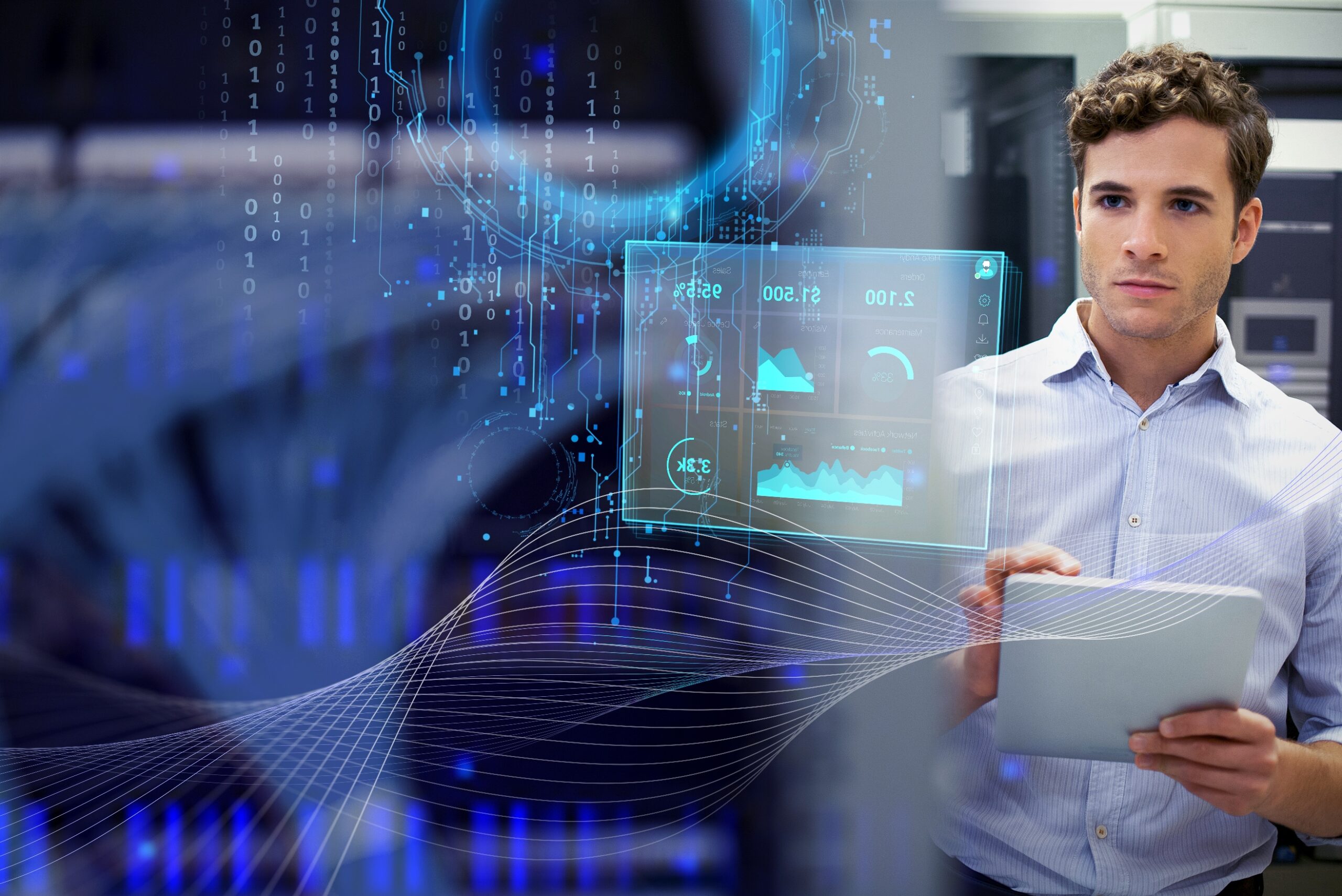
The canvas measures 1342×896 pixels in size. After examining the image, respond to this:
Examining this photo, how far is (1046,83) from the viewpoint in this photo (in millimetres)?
1067

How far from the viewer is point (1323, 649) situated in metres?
1.07

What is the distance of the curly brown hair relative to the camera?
3.31 ft

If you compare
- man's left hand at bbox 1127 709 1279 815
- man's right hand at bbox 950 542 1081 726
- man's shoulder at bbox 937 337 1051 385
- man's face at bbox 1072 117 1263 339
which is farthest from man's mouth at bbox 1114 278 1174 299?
man's left hand at bbox 1127 709 1279 815

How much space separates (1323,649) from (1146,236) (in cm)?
54

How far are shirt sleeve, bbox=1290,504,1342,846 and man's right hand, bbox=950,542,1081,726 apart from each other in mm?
300

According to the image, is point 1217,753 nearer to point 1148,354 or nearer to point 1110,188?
point 1148,354

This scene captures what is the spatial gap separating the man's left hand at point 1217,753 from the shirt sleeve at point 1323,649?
0.11 meters

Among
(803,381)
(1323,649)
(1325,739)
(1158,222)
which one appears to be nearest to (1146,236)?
(1158,222)

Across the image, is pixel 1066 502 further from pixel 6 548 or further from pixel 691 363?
pixel 6 548

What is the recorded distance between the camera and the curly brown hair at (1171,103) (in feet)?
3.31

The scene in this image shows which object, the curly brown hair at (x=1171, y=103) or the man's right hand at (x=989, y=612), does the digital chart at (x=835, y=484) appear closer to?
the man's right hand at (x=989, y=612)

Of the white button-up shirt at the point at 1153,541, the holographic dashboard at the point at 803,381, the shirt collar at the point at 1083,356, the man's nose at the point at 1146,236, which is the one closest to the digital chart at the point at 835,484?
the holographic dashboard at the point at 803,381

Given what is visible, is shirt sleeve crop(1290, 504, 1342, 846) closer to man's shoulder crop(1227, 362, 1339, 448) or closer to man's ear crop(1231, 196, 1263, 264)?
man's shoulder crop(1227, 362, 1339, 448)

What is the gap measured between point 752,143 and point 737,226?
0.33ft
